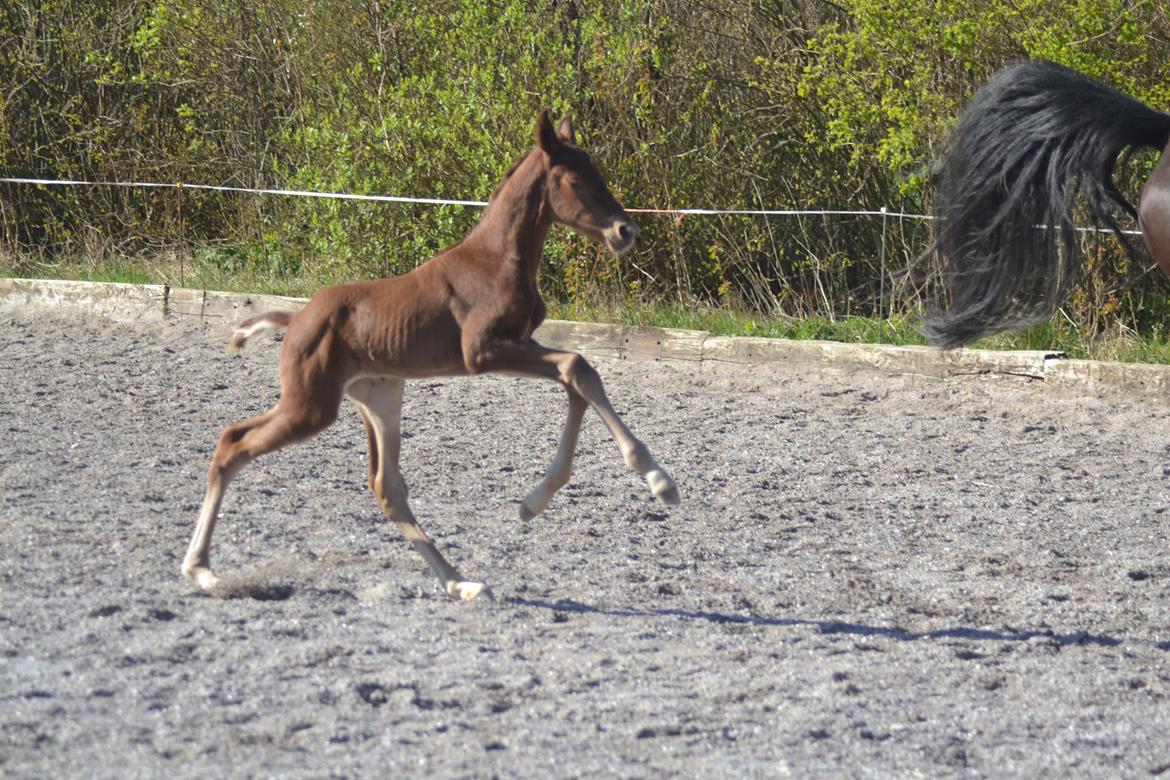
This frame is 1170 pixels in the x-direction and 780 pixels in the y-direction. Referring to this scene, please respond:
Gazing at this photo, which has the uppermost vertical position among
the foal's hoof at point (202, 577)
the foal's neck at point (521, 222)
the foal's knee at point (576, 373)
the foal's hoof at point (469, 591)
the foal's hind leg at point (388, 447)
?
the foal's neck at point (521, 222)

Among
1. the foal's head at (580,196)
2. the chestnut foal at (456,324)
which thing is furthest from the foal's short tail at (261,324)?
the foal's head at (580,196)

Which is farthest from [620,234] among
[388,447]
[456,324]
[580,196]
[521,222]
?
[388,447]

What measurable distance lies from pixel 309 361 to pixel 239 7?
1151cm

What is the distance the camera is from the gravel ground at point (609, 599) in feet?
11.7

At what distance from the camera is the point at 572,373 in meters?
4.52

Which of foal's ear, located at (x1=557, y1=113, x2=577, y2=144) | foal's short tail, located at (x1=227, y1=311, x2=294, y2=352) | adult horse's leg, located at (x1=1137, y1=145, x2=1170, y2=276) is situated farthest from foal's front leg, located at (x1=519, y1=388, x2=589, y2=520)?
adult horse's leg, located at (x1=1137, y1=145, x2=1170, y2=276)

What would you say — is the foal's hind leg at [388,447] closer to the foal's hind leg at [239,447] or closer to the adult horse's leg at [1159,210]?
the foal's hind leg at [239,447]

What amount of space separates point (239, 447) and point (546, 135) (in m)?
1.44

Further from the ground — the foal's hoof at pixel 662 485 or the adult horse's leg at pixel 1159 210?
the adult horse's leg at pixel 1159 210

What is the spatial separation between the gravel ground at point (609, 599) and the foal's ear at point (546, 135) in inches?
59.7

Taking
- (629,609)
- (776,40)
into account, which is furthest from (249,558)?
(776,40)

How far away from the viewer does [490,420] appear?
28.1 ft

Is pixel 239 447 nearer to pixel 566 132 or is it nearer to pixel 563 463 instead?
pixel 563 463

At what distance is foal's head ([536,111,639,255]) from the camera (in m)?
4.70
